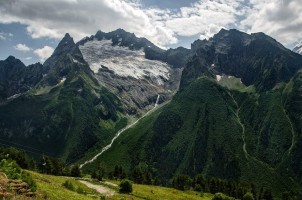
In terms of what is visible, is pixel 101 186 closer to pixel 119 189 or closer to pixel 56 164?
pixel 119 189

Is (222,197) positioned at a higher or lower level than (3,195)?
lower

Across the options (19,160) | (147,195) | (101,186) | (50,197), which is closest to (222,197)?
(147,195)

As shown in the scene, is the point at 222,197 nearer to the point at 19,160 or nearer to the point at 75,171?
the point at 75,171

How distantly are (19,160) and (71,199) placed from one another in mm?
129699

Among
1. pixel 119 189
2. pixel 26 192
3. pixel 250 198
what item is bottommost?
pixel 250 198

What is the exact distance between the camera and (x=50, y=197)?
4381 centimetres

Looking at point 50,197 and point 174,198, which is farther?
point 174,198

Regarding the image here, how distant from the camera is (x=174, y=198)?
10200 centimetres

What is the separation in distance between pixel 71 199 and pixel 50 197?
13.2 feet

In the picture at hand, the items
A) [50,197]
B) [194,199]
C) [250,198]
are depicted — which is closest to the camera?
[50,197]

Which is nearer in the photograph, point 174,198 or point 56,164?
point 174,198

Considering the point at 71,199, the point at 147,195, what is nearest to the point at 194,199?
the point at 147,195

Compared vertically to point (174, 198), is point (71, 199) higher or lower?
higher

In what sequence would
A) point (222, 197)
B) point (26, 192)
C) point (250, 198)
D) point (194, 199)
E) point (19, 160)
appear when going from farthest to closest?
point (250, 198)
point (19, 160)
point (222, 197)
point (194, 199)
point (26, 192)
